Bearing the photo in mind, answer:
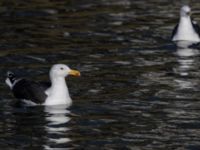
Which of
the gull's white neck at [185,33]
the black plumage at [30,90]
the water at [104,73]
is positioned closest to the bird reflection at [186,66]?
the water at [104,73]

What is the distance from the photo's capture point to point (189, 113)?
17.6 meters

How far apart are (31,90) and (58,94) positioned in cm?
54

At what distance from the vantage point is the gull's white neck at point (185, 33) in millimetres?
25469

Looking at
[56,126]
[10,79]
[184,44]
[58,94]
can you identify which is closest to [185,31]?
[184,44]

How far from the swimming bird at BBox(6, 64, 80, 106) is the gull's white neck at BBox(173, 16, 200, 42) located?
705 centimetres

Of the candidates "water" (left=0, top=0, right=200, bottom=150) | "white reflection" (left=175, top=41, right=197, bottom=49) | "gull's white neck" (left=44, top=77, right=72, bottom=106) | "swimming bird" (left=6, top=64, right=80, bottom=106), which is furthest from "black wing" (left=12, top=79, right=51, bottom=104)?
"white reflection" (left=175, top=41, right=197, bottom=49)

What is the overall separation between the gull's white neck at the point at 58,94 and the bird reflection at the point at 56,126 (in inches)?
6.2

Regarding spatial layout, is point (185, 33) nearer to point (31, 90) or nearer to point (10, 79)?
point (10, 79)

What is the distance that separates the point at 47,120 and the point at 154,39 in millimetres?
8476

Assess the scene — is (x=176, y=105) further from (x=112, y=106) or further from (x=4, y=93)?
(x=4, y=93)

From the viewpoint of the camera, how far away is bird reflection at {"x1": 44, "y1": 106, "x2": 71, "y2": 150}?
51.4 ft

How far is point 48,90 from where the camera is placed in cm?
1891

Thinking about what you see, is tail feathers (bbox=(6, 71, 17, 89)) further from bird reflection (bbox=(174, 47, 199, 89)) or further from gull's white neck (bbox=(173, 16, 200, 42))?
gull's white neck (bbox=(173, 16, 200, 42))

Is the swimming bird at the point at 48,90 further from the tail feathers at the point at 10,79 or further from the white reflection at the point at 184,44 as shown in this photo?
the white reflection at the point at 184,44
